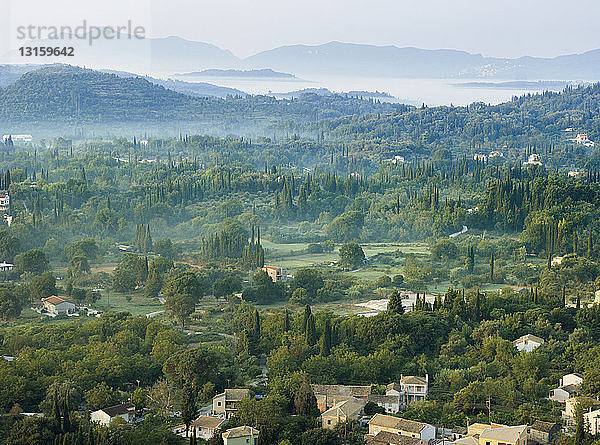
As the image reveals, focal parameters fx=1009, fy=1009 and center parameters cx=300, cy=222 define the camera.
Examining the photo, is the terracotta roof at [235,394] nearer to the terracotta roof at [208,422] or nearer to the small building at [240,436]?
the terracotta roof at [208,422]

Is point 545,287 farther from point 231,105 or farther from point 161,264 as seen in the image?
point 231,105

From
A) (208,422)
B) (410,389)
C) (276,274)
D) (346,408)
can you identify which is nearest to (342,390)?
(346,408)

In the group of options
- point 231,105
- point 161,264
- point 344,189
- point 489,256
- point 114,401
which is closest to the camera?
point 114,401

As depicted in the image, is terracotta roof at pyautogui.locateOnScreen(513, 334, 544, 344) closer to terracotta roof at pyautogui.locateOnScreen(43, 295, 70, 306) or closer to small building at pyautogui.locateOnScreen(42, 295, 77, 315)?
small building at pyautogui.locateOnScreen(42, 295, 77, 315)

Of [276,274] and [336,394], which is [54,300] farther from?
[336,394]

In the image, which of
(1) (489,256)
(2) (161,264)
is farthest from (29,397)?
(1) (489,256)
